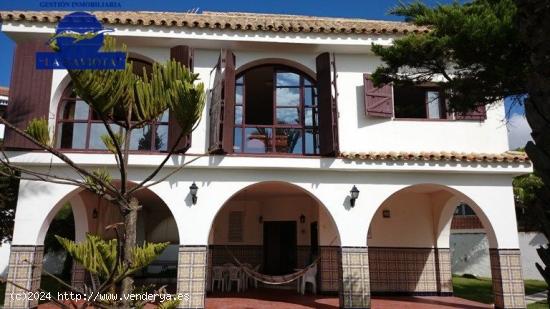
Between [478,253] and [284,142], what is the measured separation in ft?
46.4

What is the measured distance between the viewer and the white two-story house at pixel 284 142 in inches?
358

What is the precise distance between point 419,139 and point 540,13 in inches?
267

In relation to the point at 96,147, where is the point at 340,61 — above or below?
above

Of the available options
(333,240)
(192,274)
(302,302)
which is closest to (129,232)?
(192,274)

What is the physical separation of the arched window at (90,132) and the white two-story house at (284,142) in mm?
32

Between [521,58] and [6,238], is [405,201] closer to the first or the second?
[521,58]

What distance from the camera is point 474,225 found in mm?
20344

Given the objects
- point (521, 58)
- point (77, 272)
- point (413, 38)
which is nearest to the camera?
point (521, 58)

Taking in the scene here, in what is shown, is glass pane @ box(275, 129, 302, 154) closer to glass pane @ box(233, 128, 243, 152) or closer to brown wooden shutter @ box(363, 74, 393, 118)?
glass pane @ box(233, 128, 243, 152)

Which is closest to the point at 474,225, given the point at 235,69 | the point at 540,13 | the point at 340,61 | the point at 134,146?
the point at 340,61

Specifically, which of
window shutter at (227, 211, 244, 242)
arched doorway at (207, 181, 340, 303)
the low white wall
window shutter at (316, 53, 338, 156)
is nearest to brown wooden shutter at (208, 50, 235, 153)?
window shutter at (316, 53, 338, 156)

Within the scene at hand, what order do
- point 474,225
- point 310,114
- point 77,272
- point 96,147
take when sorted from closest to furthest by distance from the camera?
1. point 96,147
2. point 310,114
3. point 77,272
4. point 474,225

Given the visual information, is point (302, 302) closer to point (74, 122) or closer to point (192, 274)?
point (192, 274)

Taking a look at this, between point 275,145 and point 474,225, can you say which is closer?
point 275,145
